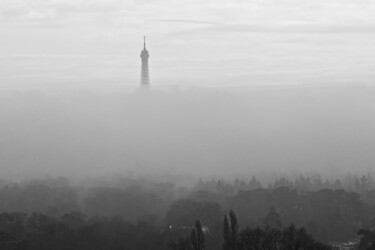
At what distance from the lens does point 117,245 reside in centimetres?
7075

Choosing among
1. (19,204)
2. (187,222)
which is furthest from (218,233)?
(19,204)

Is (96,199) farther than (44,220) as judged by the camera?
Yes

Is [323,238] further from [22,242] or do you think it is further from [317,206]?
[22,242]

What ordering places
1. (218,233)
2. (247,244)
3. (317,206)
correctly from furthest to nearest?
(317,206), (218,233), (247,244)

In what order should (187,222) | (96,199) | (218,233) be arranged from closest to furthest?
(218,233) → (187,222) → (96,199)

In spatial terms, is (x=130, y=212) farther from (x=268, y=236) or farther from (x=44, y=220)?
(x=268, y=236)

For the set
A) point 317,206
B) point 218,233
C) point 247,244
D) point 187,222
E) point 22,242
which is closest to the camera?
point 247,244

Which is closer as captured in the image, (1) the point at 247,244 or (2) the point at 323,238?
(1) the point at 247,244

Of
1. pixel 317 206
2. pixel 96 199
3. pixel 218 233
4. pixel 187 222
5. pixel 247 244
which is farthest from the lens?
pixel 96 199

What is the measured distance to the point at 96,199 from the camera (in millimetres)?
105875

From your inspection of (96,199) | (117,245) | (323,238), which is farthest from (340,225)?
(96,199)

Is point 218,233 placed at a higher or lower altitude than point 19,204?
lower

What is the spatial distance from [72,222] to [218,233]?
49.9 feet

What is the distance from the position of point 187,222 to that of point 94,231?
1417 centimetres
